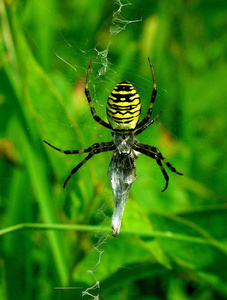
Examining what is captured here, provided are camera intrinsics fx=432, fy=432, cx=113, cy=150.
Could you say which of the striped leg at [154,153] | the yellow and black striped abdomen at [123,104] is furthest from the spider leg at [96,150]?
the yellow and black striped abdomen at [123,104]

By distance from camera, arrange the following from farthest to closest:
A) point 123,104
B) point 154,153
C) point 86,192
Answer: point 154,153 → point 86,192 → point 123,104

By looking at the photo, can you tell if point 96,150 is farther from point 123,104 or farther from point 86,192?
point 123,104

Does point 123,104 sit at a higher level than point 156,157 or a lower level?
higher

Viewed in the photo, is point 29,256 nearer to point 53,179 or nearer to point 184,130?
point 53,179

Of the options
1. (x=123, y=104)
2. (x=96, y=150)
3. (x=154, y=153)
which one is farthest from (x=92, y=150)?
(x=123, y=104)

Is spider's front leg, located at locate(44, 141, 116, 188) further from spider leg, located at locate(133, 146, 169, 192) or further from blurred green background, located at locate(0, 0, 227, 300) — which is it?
spider leg, located at locate(133, 146, 169, 192)

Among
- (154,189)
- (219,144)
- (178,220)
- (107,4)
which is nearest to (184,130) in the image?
(219,144)

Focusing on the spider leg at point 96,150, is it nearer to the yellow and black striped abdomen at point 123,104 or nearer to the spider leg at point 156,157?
the spider leg at point 156,157

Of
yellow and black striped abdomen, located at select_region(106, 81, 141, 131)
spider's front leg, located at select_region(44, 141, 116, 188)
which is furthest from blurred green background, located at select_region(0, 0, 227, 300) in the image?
yellow and black striped abdomen, located at select_region(106, 81, 141, 131)

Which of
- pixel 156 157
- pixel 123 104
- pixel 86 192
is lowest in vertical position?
pixel 86 192
